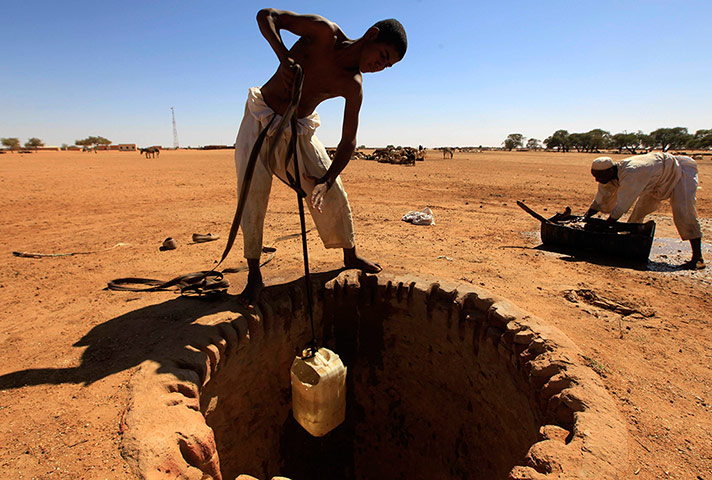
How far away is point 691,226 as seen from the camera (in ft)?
13.9

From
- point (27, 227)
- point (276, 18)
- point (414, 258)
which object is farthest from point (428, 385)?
point (27, 227)

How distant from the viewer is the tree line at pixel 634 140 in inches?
1870

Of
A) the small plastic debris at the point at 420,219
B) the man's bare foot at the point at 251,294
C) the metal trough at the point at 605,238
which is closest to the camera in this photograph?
the man's bare foot at the point at 251,294

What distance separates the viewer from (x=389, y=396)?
3.42m

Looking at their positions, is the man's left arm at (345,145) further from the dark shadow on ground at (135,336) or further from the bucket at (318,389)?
the bucket at (318,389)

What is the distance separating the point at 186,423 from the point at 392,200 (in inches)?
278

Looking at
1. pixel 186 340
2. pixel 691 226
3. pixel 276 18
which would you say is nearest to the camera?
pixel 186 340

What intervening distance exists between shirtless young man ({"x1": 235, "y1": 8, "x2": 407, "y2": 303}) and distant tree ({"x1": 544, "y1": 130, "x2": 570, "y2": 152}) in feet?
223

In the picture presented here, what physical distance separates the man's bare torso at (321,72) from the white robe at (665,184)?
348 cm

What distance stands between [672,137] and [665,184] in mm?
57997

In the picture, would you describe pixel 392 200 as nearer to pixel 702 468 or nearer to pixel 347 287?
pixel 347 287

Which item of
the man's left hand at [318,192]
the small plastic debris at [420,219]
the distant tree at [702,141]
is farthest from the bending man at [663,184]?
the distant tree at [702,141]

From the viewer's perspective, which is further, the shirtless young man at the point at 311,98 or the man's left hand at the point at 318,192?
the man's left hand at the point at 318,192

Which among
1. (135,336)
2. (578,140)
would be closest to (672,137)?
(578,140)
